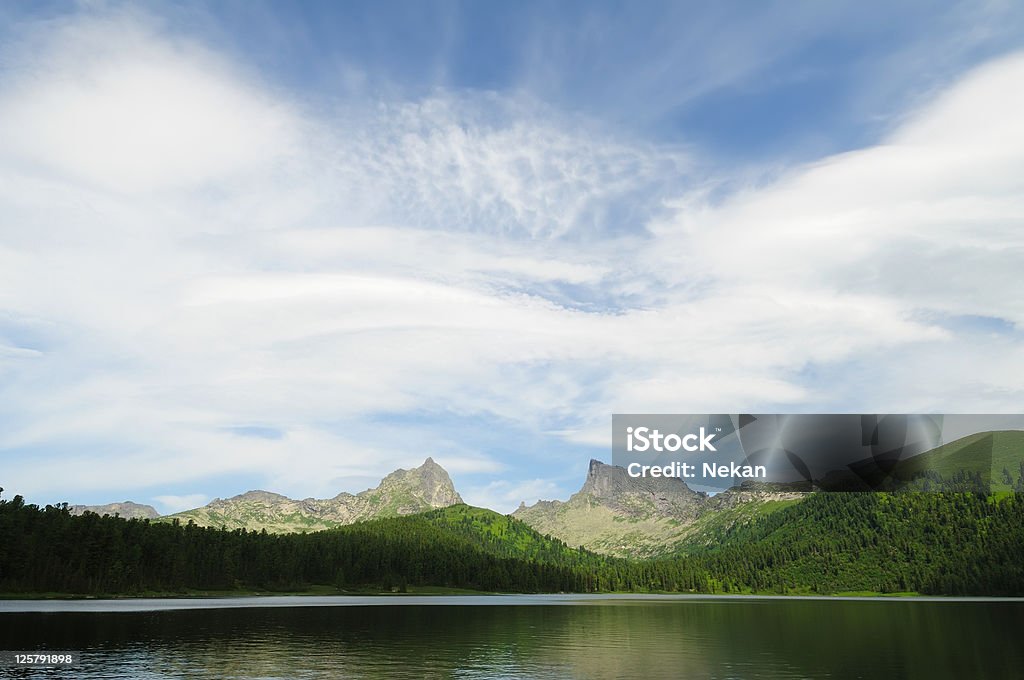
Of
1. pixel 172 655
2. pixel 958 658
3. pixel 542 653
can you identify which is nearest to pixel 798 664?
pixel 958 658

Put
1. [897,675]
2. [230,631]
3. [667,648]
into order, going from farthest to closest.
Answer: [230,631] < [667,648] < [897,675]

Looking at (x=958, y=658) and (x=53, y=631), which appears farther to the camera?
(x=53, y=631)

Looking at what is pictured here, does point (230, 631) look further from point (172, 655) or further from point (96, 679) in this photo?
point (96, 679)

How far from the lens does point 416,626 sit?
13712 cm

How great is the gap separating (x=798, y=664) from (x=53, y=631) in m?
100

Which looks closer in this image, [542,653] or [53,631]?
[542,653]

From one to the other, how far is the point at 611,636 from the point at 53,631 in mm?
83312

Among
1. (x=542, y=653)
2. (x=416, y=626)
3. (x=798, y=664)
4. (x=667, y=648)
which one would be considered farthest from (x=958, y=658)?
(x=416, y=626)

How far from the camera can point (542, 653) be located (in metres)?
93.8

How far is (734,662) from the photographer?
8338 centimetres

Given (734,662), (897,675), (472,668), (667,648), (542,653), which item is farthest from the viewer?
(667,648)

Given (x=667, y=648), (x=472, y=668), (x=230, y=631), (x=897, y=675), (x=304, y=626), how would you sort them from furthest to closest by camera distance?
(x=304, y=626) < (x=230, y=631) < (x=667, y=648) < (x=472, y=668) < (x=897, y=675)

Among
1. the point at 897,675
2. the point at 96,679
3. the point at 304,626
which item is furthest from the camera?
the point at 304,626

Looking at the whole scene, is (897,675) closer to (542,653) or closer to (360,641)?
(542,653)
